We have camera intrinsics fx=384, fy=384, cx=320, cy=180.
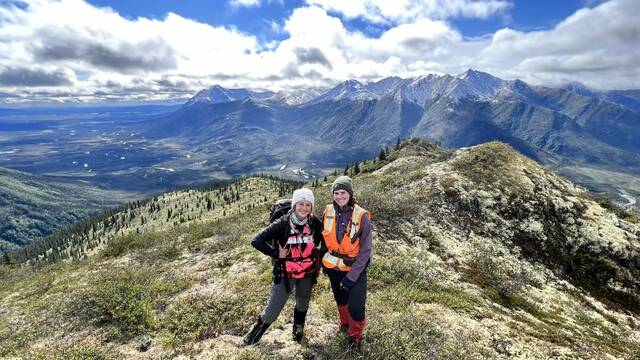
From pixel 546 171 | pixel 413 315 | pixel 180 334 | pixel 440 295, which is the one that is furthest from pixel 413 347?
pixel 546 171

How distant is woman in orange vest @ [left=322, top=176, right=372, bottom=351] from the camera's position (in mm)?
11680

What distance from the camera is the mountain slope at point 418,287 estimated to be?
1379 centimetres

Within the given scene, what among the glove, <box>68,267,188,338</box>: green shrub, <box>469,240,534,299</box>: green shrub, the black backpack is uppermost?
the black backpack

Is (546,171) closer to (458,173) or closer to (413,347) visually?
(458,173)

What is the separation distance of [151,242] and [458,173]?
2977 centimetres

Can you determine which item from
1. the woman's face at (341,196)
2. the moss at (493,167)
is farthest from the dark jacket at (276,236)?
the moss at (493,167)

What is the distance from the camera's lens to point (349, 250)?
11.8m

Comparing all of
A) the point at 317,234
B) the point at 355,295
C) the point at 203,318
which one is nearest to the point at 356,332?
the point at 355,295

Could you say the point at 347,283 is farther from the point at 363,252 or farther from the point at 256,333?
the point at 256,333

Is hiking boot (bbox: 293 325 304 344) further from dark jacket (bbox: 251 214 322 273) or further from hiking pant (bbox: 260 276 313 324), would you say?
dark jacket (bbox: 251 214 322 273)

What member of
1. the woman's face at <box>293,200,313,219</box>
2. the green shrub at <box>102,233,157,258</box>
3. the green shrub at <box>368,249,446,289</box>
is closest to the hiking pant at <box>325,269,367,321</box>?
the woman's face at <box>293,200,313,219</box>

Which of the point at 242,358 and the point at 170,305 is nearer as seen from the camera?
the point at 242,358

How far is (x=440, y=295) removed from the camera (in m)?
18.2

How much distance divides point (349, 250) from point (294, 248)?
5.53ft
